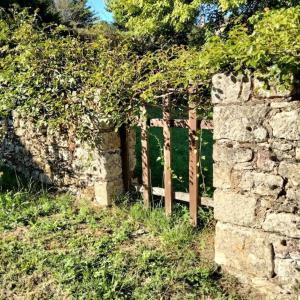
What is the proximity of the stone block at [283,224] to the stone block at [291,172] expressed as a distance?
0.80 ft

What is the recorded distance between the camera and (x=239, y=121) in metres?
2.77

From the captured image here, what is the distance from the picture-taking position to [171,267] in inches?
119

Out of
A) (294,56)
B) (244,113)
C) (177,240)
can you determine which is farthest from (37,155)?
(294,56)

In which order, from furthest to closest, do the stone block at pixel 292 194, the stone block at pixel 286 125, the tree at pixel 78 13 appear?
the tree at pixel 78 13 < the stone block at pixel 292 194 < the stone block at pixel 286 125

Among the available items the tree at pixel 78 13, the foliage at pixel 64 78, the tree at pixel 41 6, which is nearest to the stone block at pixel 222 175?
the foliage at pixel 64 78

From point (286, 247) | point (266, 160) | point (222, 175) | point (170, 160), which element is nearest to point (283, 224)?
point (286, 247)

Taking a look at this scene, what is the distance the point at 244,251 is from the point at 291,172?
0.73 metres

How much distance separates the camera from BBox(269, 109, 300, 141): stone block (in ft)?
8.21

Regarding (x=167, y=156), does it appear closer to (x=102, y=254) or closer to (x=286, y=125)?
(x=102, y=254)

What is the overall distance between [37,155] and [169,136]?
2232mm

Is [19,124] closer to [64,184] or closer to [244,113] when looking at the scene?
[64,184]

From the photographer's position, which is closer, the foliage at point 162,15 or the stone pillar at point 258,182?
the stone pillar at point 258,182

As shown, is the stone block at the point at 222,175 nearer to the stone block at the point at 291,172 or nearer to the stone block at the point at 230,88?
the stone block at the point at 291,172

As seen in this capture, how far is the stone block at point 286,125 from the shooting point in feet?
8.21
